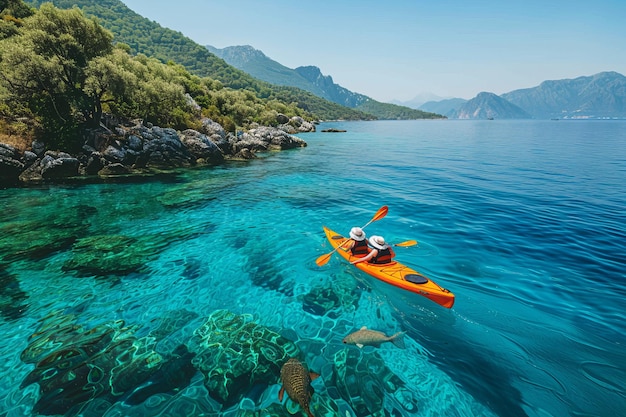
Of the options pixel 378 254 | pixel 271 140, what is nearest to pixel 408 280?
pixel 378 254

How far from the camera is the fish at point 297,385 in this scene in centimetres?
610

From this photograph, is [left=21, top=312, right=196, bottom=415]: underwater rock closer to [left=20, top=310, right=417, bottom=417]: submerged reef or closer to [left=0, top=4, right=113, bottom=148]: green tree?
[left=20, top=310, right=417, bottom=417]: submerged reef

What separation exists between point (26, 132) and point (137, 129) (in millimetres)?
9546

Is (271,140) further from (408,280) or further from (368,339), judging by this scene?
(368,339)

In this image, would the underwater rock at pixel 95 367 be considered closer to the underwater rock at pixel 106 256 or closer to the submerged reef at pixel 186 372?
the submerged reef at pixel 186 372

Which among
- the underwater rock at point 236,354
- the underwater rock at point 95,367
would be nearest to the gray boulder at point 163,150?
the underwater rock at point 95,367

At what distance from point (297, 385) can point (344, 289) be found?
17.8 ft

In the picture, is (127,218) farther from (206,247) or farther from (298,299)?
(298,299)

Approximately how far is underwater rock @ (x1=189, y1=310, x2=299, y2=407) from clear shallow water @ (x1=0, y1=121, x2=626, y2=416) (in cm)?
29

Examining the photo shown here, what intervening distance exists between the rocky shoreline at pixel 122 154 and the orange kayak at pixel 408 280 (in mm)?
29666

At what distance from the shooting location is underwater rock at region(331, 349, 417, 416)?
6604 millimetres

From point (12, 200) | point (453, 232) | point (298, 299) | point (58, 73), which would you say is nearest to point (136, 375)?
point (298, 299)

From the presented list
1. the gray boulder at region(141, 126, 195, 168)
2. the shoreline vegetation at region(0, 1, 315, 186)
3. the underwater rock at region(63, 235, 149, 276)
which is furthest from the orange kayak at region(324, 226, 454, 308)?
the gray boulder at region(141, 126, 195, 168)

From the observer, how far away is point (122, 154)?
96.9 feet
